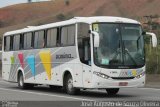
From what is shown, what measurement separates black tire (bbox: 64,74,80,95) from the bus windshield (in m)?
2.28

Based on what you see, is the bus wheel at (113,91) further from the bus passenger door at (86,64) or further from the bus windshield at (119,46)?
the bus windshield at (119,46)

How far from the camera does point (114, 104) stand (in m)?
17.3

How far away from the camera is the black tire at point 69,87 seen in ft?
73.3

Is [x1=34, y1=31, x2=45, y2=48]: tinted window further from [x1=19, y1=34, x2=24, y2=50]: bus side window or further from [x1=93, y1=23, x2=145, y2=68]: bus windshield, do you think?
[x1=93, y1=23, x2=145, y2=68]: bus windshield

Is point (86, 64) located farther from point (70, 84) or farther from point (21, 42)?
point (21, 42)

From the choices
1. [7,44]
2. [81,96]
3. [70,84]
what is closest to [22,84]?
[7,44]

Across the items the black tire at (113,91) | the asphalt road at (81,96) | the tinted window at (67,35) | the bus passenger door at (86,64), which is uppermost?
the tinted window at (67,35)

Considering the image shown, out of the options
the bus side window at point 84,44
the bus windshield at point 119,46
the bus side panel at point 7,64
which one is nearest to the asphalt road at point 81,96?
the bus windshield at point 119,46

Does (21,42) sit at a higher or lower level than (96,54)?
higher

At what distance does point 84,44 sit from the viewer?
21.3 metres

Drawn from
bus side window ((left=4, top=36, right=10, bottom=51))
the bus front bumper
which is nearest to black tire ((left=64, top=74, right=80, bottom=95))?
the bus front bumper

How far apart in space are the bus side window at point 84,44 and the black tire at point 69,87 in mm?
1508

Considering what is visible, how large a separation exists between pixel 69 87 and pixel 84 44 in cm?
236

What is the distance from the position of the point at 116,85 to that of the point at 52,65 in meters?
4.75
